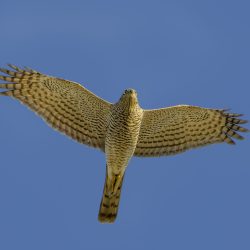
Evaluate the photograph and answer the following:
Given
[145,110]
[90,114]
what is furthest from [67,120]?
[145,110]

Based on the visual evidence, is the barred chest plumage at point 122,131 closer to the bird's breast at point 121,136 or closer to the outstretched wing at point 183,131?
the bird's breast at point 121,136

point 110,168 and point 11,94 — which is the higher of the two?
point 11,94

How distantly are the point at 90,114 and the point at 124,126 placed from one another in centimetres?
124

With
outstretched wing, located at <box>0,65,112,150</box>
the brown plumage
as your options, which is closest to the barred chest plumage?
the brown plumage

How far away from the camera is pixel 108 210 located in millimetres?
21250

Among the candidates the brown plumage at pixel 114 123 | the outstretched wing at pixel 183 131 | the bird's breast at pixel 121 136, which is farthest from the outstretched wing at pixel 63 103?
the outstretched wing at pixel 183 131

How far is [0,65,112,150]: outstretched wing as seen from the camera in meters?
21.2

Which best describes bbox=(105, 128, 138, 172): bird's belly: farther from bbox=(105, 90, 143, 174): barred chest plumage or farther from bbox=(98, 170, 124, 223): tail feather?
bbox=(98, 170, 124, 223): tail feather

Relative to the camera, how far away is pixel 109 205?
21.2 metres

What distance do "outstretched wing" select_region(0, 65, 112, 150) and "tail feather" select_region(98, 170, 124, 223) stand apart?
3.76 ft

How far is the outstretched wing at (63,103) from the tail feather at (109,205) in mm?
1147

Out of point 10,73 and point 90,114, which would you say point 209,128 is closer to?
point 90,114

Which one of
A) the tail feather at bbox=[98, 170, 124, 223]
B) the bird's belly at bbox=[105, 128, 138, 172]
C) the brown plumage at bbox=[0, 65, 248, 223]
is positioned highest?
the brown plumage at bbox=[0, 65, 248, 223]

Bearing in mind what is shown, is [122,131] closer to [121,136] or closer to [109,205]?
[121,136]
